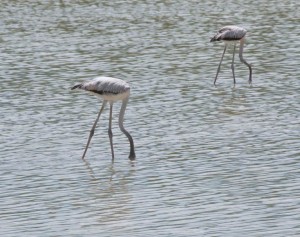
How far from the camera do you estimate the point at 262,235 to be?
10.8 meters

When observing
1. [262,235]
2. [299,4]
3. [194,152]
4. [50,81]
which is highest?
[262,235]

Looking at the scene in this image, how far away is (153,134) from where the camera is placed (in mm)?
16828

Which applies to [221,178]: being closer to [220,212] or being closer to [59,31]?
[220,212]

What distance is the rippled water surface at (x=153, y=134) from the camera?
39.1 ft

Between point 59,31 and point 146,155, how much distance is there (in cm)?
1641

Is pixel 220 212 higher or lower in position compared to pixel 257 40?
higher

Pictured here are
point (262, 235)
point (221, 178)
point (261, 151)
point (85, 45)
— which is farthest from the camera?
point (85, 45)

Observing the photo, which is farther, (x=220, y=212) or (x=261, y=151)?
(x=261, y=151)

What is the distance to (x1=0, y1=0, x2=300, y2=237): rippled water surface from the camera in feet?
39.1

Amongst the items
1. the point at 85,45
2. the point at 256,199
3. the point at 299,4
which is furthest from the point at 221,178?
the point at 299,4

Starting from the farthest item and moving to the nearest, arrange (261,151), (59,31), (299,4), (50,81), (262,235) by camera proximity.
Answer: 1. (299,4)
2. (59,31)
3. (50,81)
4. (261,151)
5. (262,235)

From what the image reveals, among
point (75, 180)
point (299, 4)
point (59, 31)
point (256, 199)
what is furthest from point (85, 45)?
point (256, 199)

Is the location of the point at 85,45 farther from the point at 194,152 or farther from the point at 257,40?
the point at 194,152

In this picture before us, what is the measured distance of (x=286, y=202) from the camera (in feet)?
40.1
